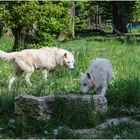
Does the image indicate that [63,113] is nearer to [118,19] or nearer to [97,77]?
[97,77]

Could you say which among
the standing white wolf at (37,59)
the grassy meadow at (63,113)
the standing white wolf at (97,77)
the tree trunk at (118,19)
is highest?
the tree trunk at (118,19)

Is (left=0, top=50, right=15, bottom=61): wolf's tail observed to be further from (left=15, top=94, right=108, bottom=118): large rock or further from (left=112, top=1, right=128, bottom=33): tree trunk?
(left=112, top=1, right=128, bottom=33): tree trunk

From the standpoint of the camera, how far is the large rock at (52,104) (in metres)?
8.10

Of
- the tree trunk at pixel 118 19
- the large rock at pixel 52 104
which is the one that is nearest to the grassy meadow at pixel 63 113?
the large rock at pixel 52 104

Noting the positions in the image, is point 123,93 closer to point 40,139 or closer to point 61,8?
point 40,139

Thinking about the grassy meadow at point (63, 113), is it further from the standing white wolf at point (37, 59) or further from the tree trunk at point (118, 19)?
the tree trunk at point (118, 19)

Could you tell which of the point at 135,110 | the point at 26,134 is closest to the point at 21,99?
the point at 26,134

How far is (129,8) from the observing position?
60.2 m

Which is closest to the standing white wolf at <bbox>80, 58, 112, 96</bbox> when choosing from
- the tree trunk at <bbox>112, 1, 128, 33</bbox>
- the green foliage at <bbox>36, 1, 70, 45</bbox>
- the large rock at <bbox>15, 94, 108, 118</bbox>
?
the large rock at <bbox>15, 94, 108, 118</bbox>

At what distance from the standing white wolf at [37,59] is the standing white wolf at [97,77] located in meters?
2.70

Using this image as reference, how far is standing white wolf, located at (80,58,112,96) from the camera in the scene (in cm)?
986

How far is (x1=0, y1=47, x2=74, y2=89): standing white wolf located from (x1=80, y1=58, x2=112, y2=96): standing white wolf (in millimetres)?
2697

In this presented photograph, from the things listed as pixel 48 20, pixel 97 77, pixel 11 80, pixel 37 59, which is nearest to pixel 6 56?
pixel 11 80

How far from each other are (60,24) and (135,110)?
501 inches
